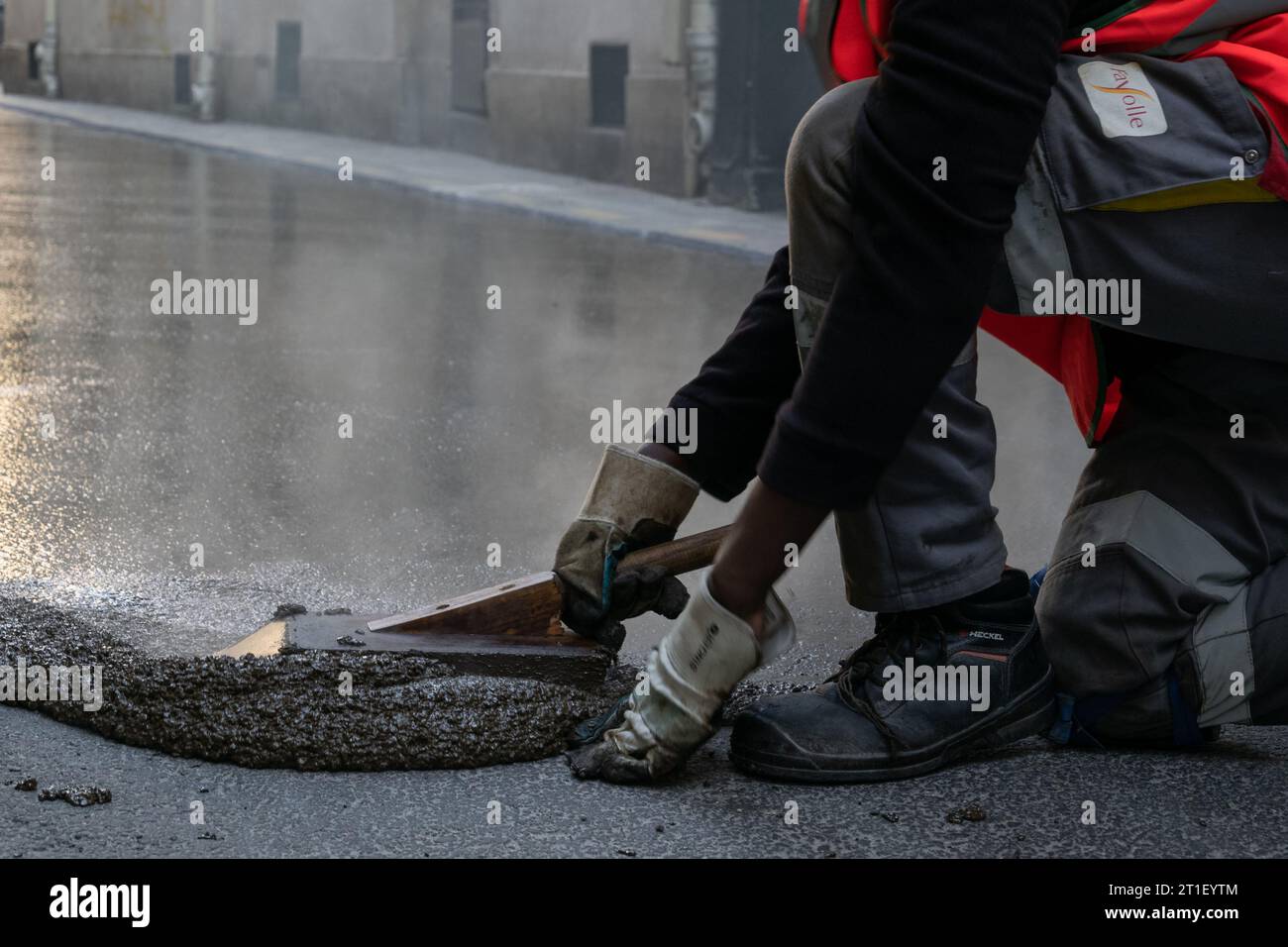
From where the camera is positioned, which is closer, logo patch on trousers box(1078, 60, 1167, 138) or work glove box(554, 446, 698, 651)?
logo patch on trousers box(1078, 60, 1167, 138)

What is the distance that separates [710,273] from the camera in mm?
9203

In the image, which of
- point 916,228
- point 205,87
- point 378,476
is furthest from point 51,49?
point 916,228

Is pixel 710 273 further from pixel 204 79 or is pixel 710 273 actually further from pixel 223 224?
pixel 204 79

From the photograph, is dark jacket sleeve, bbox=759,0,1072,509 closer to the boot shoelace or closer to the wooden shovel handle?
the boot shoelace

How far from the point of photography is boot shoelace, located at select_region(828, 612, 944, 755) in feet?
6.88

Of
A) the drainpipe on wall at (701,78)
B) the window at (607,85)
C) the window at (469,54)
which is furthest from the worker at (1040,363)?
the window at (469,54)

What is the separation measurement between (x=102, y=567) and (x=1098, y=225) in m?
2.10

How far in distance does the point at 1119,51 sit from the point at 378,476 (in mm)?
2536

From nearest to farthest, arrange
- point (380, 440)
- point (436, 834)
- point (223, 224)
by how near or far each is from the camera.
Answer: point (436, 834), point (380, 440), point (223, 224)

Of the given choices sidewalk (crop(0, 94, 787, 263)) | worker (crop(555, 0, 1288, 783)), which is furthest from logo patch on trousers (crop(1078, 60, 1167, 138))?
sidewalk (crop(0, 94, 787, 263))

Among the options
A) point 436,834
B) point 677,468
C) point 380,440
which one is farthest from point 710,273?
point 436,834

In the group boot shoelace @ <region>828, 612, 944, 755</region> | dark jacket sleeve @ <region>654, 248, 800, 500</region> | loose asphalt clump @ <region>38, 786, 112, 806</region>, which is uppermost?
dark jacket sleeve @ <region>654, 248, 800, 500</region>

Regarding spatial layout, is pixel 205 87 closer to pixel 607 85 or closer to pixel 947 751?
pixel 607 85

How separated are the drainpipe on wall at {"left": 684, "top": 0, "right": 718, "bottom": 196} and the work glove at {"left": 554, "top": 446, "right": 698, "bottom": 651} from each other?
35.6 ft
